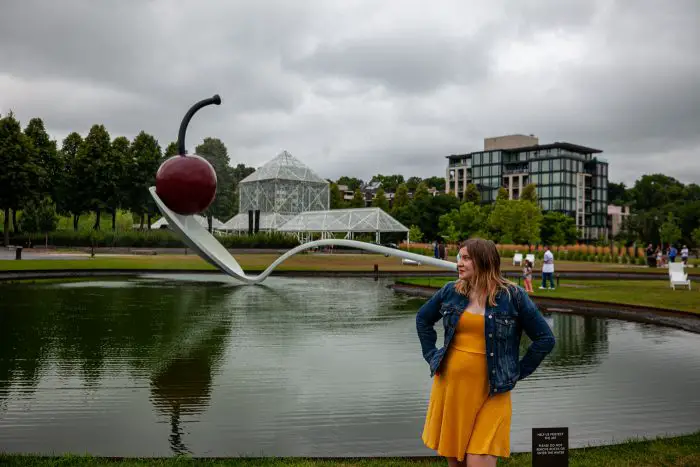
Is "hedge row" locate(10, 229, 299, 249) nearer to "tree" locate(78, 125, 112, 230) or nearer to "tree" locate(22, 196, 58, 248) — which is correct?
"tree" locate(22, 196, 58, 248)

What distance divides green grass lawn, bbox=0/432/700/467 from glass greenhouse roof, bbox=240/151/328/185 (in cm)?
6772

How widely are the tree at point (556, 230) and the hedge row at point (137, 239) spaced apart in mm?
40591

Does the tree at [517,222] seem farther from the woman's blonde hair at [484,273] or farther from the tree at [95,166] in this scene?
the woman's blonde hair at [484,273]

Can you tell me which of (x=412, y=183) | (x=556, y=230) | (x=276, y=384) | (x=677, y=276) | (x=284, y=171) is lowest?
(x=276, y=384)

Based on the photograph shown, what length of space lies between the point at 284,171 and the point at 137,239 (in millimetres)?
24773

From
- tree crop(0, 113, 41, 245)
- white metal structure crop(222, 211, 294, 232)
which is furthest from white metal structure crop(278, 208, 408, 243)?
tree crop(0, 113, 41, 245)

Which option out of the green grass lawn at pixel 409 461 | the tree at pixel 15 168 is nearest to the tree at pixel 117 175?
the tree at pixel 15 168

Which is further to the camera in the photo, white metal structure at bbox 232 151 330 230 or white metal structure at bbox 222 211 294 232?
white metal structure at bbox 232 151 330 230

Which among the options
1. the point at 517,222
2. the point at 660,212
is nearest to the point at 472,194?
the point at 660,212

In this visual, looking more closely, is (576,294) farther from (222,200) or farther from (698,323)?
(222,200)

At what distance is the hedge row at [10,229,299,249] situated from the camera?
49.1m

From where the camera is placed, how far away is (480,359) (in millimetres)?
3512

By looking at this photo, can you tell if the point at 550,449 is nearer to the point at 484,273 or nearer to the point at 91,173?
the point at 484,273

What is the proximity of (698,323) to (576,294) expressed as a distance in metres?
5.82
